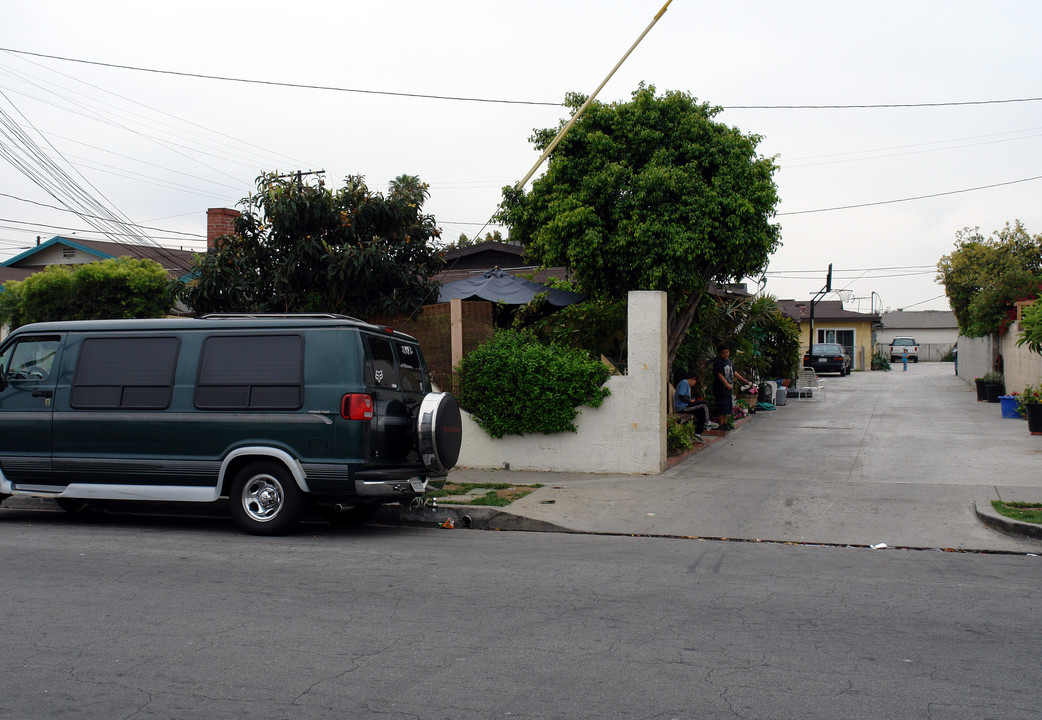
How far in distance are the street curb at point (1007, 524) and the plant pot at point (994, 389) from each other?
16.8m

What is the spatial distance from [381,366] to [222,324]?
5.54 feet

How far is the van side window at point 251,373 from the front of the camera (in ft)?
27.9

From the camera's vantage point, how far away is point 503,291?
49.6 feet

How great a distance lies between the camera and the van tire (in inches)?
332

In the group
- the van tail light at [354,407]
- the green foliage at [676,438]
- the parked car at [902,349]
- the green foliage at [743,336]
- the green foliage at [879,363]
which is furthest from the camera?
the parked car at [902,349]

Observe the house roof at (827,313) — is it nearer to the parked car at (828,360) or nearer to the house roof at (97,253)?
the parked car at (828,360)

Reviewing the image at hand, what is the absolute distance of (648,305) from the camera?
11.8 m

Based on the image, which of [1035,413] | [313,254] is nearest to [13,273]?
[313,254]

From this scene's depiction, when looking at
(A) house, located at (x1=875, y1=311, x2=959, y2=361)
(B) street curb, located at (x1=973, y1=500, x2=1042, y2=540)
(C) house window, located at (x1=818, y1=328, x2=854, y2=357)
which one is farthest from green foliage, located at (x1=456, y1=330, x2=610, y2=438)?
(A) house, located at (x1=875, y1=311, x2=959, y2=361)

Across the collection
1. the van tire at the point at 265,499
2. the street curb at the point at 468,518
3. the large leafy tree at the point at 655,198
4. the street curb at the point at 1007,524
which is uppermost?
the large leafy tree at the point at 655,198

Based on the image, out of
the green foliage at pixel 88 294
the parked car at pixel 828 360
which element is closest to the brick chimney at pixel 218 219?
the green foliage at pixel 88 294

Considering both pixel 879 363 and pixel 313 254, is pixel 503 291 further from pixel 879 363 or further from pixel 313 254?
pixel 879 363

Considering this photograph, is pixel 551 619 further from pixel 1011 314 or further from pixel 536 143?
pixel 1011 314

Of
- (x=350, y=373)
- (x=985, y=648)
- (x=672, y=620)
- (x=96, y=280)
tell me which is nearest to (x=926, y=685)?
(x=985, y=648)
